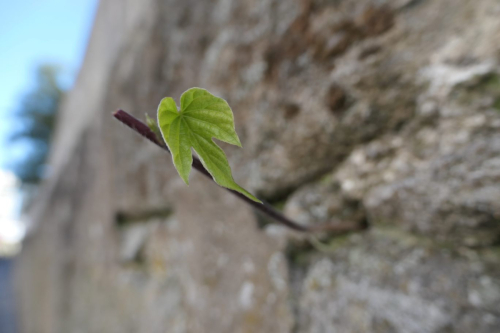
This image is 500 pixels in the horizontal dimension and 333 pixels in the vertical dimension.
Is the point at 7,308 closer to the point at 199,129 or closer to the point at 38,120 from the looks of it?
the point at 38,120

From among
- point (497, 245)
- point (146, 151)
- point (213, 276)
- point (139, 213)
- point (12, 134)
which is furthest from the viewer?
point (12, 134)

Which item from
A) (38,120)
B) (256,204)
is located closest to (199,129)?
(256,204)

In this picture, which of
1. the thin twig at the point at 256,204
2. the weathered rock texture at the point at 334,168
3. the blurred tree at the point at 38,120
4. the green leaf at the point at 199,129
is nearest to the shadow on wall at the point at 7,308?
the blurred tree at the point at 38,120

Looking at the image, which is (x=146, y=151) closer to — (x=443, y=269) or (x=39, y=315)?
(x=443, y=269)

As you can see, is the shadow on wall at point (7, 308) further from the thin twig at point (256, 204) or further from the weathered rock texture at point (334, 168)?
the thin twig at point (256, 204)

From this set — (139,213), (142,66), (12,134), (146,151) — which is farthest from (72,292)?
(12,134)
